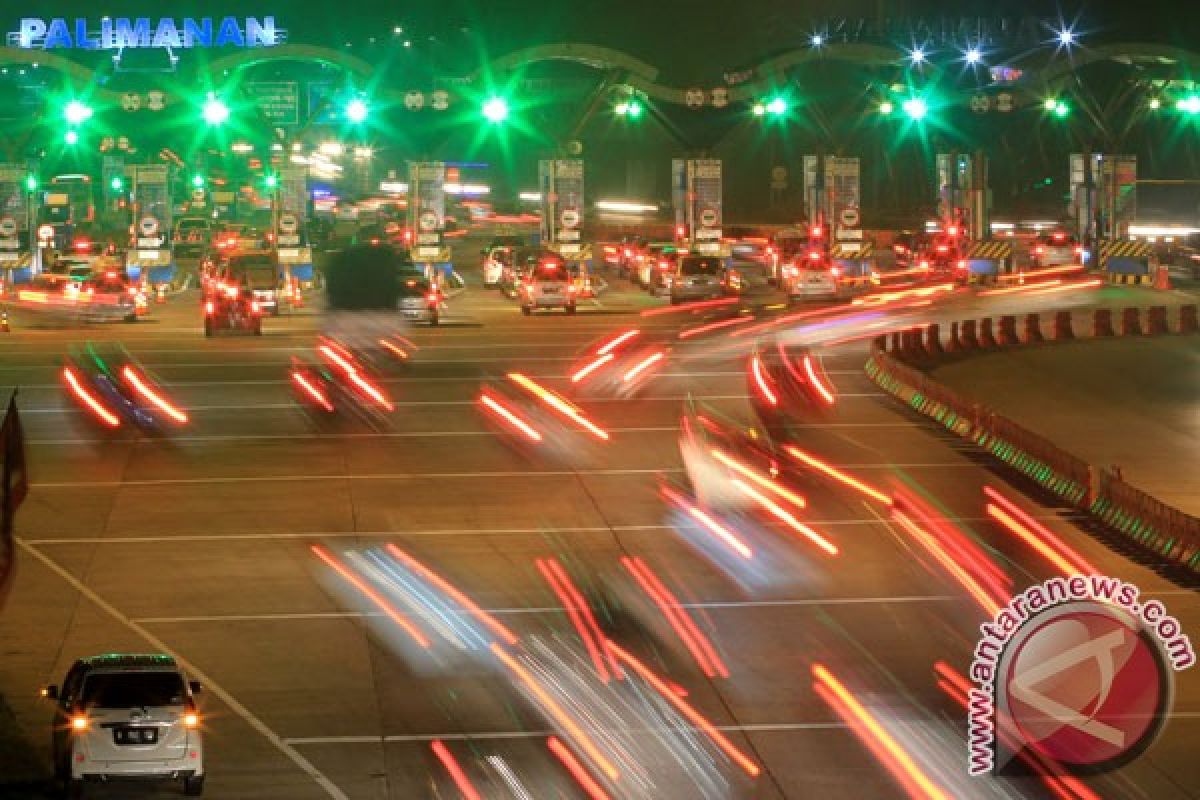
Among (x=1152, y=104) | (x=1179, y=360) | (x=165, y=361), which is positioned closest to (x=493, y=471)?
(x=165, y=361)

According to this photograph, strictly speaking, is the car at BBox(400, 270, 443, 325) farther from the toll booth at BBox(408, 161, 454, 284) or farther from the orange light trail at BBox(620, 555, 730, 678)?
the orange light trail at BBox(620, 555, 730, 678)

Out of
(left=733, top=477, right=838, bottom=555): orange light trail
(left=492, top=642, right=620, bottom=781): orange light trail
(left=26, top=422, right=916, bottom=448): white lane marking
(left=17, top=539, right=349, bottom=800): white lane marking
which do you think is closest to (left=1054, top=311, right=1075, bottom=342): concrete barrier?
(left=26, top=422, right=916, bottom=448): white lane marking

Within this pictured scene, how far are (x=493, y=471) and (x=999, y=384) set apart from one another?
14969 millimetres

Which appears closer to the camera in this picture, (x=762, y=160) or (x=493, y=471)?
(x=493, y=471)

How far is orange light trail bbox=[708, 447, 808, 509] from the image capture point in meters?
27.4

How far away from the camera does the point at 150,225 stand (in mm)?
69812

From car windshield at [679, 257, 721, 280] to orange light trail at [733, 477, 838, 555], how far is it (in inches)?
1339

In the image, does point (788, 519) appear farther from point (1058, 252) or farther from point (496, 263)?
point (1058, 252)

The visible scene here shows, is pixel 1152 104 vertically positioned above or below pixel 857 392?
above

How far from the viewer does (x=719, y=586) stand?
22.1 m

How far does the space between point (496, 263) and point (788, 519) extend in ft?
147

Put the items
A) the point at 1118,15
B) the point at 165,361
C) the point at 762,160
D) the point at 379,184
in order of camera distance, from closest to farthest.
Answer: the point at 165,361 → the point at 1118,15 → the point at 762,160 → the point at 379,184

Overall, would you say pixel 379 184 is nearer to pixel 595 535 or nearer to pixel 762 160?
pixel 762 160

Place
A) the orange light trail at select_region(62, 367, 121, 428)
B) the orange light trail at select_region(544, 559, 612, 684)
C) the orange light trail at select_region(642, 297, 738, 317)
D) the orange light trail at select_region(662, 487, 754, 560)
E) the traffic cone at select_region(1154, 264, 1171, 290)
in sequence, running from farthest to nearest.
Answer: the traffic cone at select_region(1154, 264, 1171, 290)
the orange light trail at select_region(642, 297, 738, 317)
the orange light trail at select_region(62, 367, 121, 428)
the orange light trail at select_region(662, 487, 754, 560)
the orange light trail at select_region(544, 559, 612, 684)
